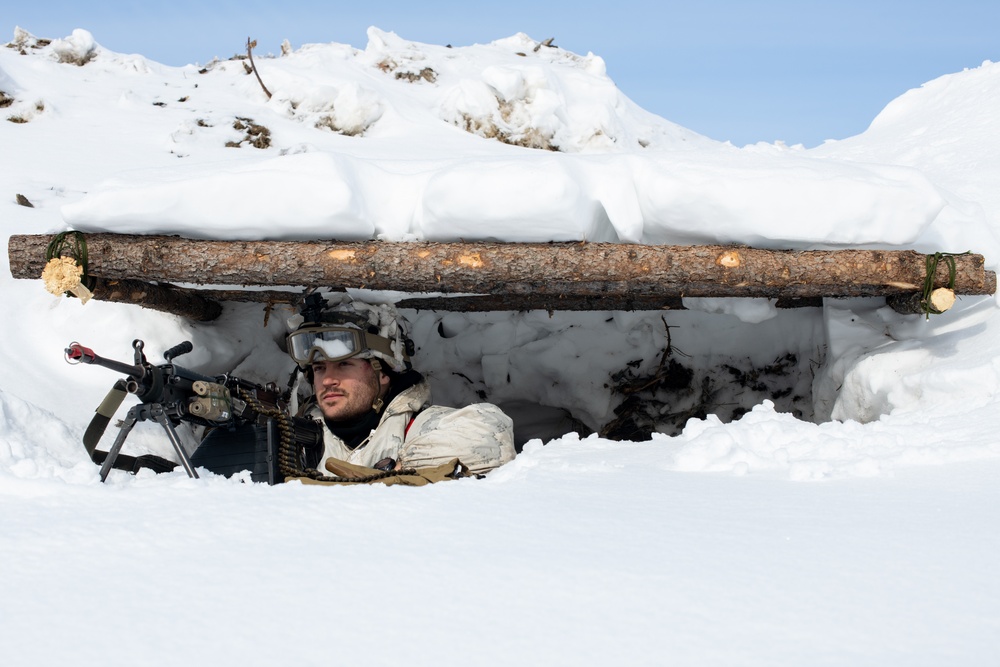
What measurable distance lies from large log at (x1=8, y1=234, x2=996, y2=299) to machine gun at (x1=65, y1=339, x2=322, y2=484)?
0.42m

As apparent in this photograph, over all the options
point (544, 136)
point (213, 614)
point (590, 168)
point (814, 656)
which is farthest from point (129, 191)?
point (544, 136)

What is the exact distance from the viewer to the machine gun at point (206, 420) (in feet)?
11.0

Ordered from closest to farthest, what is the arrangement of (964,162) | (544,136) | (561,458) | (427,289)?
(561,458)
(427,289)
(964,162)
(544,136)

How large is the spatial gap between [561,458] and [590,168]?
1429 mm

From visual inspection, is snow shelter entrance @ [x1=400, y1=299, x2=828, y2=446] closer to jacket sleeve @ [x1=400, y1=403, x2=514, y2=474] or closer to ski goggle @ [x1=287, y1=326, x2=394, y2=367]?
ski goggle @ [x1=287, y1=326, x2=394, y2=367]

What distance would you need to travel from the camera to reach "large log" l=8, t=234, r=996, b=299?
12.1ft

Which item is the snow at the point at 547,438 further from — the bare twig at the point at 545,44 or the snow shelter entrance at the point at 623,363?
the bare twig at the point at 545,44

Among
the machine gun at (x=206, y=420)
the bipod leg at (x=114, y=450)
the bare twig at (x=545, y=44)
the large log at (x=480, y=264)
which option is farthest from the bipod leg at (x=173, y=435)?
the bare twig at (x=545, y=44)

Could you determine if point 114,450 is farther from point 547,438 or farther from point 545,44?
point 545,44

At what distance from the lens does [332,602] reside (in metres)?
1.64

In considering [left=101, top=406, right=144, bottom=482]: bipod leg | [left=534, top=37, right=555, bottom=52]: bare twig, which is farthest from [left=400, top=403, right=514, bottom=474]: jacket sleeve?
[left=534, top=37, right=555, bottom=52]: bare twig

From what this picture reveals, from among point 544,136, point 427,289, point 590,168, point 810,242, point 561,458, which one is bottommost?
point 561,458

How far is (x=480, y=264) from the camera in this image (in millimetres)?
3697

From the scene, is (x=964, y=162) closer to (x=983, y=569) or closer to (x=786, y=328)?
(x=786, y=328)
